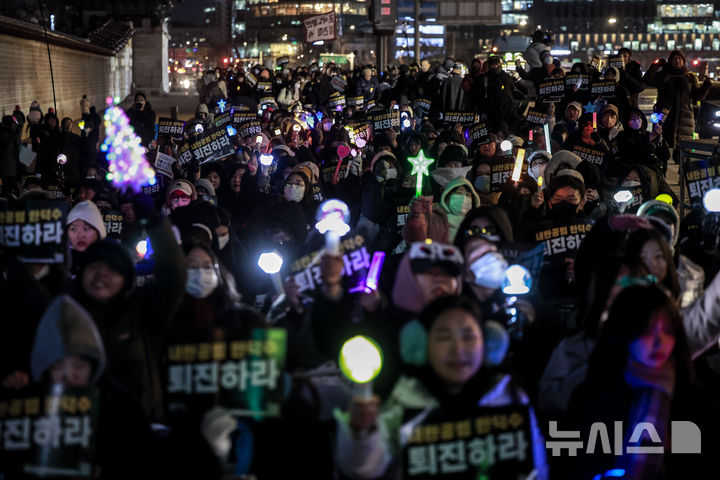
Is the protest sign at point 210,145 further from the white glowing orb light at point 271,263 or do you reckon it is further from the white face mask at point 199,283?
the white face mask at point 199,283

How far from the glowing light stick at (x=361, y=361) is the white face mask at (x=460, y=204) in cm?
385

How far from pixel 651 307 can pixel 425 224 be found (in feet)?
10.00

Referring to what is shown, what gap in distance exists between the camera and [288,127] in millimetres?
13867

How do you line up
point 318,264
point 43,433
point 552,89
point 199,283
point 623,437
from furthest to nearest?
point 552,89 → point 318,264 → point 199,283 → point 623,437 → point 43,433

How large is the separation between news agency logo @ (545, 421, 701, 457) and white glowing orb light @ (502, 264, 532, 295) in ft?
4.14

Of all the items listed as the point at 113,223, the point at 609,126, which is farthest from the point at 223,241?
the point at 609,126

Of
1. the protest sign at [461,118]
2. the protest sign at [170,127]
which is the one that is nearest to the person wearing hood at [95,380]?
the protest sign at [170,127]

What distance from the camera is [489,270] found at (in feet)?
16.8

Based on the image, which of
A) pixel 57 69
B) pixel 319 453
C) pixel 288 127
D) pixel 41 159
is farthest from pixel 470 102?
pixel 57 69

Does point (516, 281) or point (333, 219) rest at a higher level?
point (333, 219)

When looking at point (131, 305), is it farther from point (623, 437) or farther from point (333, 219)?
point (333, 219)

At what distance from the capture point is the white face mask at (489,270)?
16.8 feet

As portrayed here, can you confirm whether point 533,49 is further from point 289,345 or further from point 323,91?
point 289,345

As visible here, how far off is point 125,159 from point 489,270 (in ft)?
7.27
